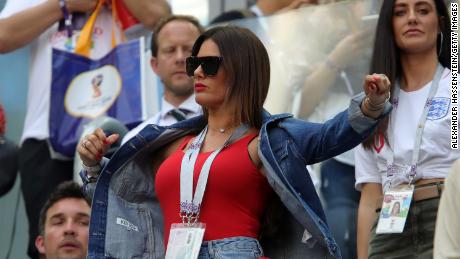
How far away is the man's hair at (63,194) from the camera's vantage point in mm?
6195

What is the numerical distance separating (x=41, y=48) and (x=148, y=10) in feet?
2.40

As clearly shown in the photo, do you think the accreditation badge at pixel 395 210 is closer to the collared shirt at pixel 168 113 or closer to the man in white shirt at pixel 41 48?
the collared shirt at pixel 168 113

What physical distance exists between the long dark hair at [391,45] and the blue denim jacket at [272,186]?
4.00 feet

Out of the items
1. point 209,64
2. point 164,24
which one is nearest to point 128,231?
point 209,64

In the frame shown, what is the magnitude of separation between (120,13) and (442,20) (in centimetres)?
231

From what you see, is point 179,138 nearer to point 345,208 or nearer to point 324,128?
point 324,128

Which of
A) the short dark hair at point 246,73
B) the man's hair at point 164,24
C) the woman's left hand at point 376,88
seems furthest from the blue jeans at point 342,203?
the woman's left hand at point 376,88

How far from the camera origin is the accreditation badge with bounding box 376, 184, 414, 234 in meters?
4.78

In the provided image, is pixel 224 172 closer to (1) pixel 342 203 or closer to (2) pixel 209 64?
(2) pixel 209 64

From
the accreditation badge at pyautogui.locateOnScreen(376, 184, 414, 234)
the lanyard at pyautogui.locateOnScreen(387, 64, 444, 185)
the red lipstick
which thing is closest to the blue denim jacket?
the red lipstick

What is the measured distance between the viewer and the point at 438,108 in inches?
202

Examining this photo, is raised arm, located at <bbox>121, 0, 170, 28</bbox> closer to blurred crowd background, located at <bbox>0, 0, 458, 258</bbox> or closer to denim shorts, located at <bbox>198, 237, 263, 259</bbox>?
blurred crowd background, located at <bbox>0, 0, 458, 258</bbox>

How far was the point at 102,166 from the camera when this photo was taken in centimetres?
456

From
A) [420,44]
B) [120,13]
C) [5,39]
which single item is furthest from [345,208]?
[5,39]
